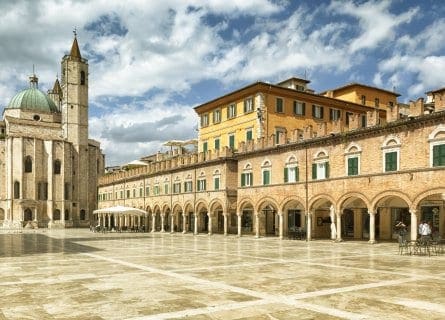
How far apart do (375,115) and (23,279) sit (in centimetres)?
2170

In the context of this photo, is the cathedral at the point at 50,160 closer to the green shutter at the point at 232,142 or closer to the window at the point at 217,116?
the window at the point at 217,116

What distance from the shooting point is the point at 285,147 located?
111 ft

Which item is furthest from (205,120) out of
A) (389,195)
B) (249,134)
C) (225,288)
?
(225,288)

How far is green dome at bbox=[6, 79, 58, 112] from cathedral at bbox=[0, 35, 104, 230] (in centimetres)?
18

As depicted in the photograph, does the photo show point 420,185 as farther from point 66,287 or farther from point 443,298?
point 66,287

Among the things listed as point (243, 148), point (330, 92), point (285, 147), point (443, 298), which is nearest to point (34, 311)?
point (443, 298)

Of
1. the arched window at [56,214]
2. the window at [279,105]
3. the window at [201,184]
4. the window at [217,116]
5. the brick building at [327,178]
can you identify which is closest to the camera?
the brick building at [327,178]

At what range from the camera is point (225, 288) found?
12.1 meters

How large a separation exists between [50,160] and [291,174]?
53.9 meters

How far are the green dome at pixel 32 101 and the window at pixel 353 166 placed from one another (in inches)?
2847

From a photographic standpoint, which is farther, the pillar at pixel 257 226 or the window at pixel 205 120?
the window at pixel 205 120

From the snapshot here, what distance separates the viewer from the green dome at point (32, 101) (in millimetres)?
85438

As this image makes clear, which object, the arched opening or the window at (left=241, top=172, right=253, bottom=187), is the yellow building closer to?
the window at (left=241, top=172, right=253, bottom=187)

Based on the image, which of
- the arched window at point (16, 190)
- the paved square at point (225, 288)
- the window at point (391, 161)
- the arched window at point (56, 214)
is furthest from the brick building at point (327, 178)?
the arched window at point (16, 190)
